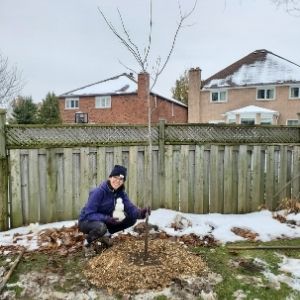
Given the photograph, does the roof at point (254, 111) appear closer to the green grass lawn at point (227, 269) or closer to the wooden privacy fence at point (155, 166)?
the wooden privacy fence at point (155, 166)

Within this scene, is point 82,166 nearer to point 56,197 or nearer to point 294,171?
point 56,197

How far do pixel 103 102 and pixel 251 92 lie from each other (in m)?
15.3

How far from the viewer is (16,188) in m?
5.61

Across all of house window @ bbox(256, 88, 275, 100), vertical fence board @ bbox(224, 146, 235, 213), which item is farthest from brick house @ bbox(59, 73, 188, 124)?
vertical fence board @ bbox(224, 146, 235, 213)

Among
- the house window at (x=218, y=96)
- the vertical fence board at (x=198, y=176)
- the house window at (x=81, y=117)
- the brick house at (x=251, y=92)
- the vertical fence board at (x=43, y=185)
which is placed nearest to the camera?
the vertical fence board at (x=43, y=185)

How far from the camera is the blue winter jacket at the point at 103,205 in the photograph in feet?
15.3

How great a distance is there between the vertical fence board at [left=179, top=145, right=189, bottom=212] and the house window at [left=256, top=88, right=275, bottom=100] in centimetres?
2810

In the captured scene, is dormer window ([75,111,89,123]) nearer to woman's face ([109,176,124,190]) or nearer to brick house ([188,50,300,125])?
brick house ([188,50,300,125])

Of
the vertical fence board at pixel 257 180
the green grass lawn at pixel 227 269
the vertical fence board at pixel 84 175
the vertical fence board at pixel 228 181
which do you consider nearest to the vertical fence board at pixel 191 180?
the vertical fence board at pixel 228 181

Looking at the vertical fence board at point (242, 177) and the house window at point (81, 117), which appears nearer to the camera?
the vertical fence board at point (242, 177)

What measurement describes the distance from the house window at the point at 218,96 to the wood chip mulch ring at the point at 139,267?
30.4 meters

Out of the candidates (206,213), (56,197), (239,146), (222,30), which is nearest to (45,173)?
(56,197)

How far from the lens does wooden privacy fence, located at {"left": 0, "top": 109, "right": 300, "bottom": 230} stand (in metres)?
5.67

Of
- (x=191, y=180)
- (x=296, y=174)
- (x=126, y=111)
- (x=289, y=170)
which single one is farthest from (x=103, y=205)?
(x=126, y=111)
